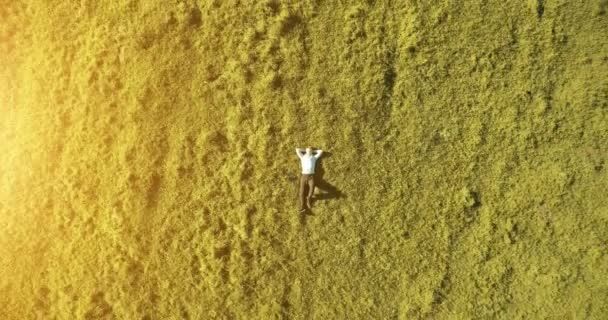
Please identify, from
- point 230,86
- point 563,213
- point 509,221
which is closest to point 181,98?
point 230,86

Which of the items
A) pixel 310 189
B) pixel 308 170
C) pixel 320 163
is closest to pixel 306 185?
pixel 310 189

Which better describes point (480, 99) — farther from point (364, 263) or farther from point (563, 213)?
point (364, 263)

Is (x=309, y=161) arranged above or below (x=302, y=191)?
above

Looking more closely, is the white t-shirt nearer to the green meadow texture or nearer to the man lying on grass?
the man lying on grass

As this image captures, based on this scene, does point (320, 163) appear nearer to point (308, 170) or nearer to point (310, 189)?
point (308, 170)
